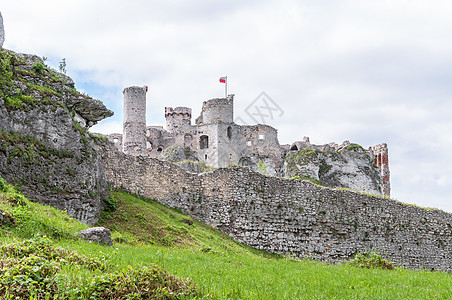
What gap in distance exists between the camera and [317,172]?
42531mm

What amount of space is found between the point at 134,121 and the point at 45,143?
134ft

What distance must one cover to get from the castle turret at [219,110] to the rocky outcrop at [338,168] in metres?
13.5

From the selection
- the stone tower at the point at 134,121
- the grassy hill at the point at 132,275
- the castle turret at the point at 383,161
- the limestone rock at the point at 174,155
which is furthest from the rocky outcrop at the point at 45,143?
the castle turret at the point at 383,161

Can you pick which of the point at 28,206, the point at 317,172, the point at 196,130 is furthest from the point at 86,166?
the point at 196,130

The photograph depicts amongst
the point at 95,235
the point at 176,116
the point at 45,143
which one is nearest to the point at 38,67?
the point at 45,143

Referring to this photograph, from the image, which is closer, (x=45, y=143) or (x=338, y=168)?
(x=45, y=143)

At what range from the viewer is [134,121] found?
57.0m

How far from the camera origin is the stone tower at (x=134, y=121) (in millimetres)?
56875

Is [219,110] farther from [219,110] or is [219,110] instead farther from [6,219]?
[6,219]

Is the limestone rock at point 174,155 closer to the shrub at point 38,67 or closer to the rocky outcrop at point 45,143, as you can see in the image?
the shrub at point 38,67

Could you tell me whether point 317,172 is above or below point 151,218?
above

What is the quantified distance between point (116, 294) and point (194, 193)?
53.7 feet

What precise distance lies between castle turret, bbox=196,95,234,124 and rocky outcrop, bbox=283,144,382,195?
13505 mm

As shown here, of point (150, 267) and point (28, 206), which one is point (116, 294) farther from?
point (28, 206)
